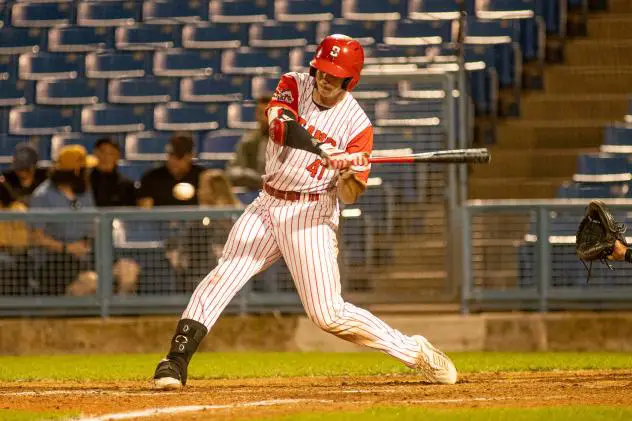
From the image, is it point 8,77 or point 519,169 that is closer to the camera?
point 519,169

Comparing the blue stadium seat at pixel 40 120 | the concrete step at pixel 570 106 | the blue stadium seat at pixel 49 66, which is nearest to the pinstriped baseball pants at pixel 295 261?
the concrete step at pixel 570 106

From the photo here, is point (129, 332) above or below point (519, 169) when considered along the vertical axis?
below

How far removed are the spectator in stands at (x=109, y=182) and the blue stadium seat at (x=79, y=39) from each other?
4.07m

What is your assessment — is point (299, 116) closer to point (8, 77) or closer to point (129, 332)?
point (129, 332)

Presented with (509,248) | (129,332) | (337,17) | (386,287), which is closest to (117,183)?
(129,332)

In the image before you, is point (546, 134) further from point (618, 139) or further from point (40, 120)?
point (40, 120)

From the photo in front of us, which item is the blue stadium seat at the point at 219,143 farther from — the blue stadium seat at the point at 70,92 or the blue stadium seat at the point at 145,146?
the blue stadium seat at the point at 70,92

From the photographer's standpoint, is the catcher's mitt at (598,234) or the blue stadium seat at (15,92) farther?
the blue stadium seat at (15,92)

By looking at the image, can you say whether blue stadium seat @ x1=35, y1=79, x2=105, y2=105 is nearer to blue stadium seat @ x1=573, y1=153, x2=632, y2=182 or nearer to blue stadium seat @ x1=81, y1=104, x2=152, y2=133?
blue stadium seat @ x1=81, y1=104, x2=152, y2=133

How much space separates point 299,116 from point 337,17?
8363 mm

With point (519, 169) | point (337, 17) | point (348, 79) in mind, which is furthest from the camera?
point (337, 17)

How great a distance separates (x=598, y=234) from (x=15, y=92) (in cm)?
910

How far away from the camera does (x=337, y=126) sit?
7.20 metres

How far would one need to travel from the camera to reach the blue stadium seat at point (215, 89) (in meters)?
14.9
